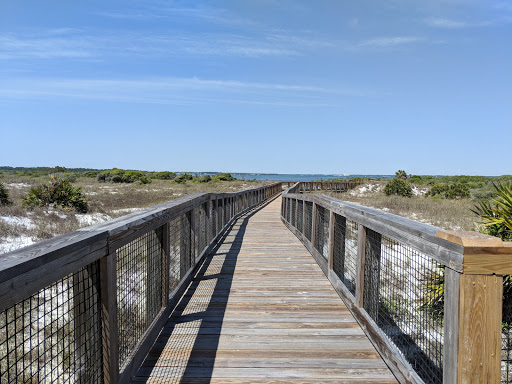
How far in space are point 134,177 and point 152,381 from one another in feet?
166

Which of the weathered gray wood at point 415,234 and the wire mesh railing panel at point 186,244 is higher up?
the weathered gray wood at point 415,234

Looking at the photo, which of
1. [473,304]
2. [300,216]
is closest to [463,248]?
[473,304]

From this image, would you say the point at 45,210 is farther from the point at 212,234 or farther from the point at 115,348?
the point at 115,348

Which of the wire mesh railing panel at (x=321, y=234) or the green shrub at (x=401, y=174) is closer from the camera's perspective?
the wire mesh railing panel at (x=321, y=234)

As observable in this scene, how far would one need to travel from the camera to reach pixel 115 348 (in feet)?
8.04

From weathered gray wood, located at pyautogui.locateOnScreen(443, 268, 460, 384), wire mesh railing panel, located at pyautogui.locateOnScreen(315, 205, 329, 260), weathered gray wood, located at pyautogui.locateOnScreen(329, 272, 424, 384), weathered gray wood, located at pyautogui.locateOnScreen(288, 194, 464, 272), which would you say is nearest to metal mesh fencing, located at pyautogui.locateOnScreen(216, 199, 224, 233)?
wire mesh railing panel, located at pyautogui.locateOnScreen(315, 205, 329, 260)

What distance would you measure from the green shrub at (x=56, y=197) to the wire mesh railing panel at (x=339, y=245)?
47.1 feet

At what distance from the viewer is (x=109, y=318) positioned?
92.4 inches

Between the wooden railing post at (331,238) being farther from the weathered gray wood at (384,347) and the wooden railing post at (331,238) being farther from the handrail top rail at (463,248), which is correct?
the handrail top rail at (463,248)

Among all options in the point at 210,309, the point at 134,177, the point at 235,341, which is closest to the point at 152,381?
the point at 235,341

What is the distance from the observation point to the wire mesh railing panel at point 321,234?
665cm

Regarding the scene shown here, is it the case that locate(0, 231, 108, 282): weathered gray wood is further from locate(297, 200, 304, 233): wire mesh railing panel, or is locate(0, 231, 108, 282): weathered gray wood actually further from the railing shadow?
locate(297, 200, 304, 233): wire mesh railing panel

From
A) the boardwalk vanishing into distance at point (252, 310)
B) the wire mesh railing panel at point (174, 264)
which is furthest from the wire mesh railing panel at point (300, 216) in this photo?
the wire mesh railing panel at point (174, 264)

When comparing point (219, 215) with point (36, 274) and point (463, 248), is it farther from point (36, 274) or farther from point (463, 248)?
point (36, 274)
